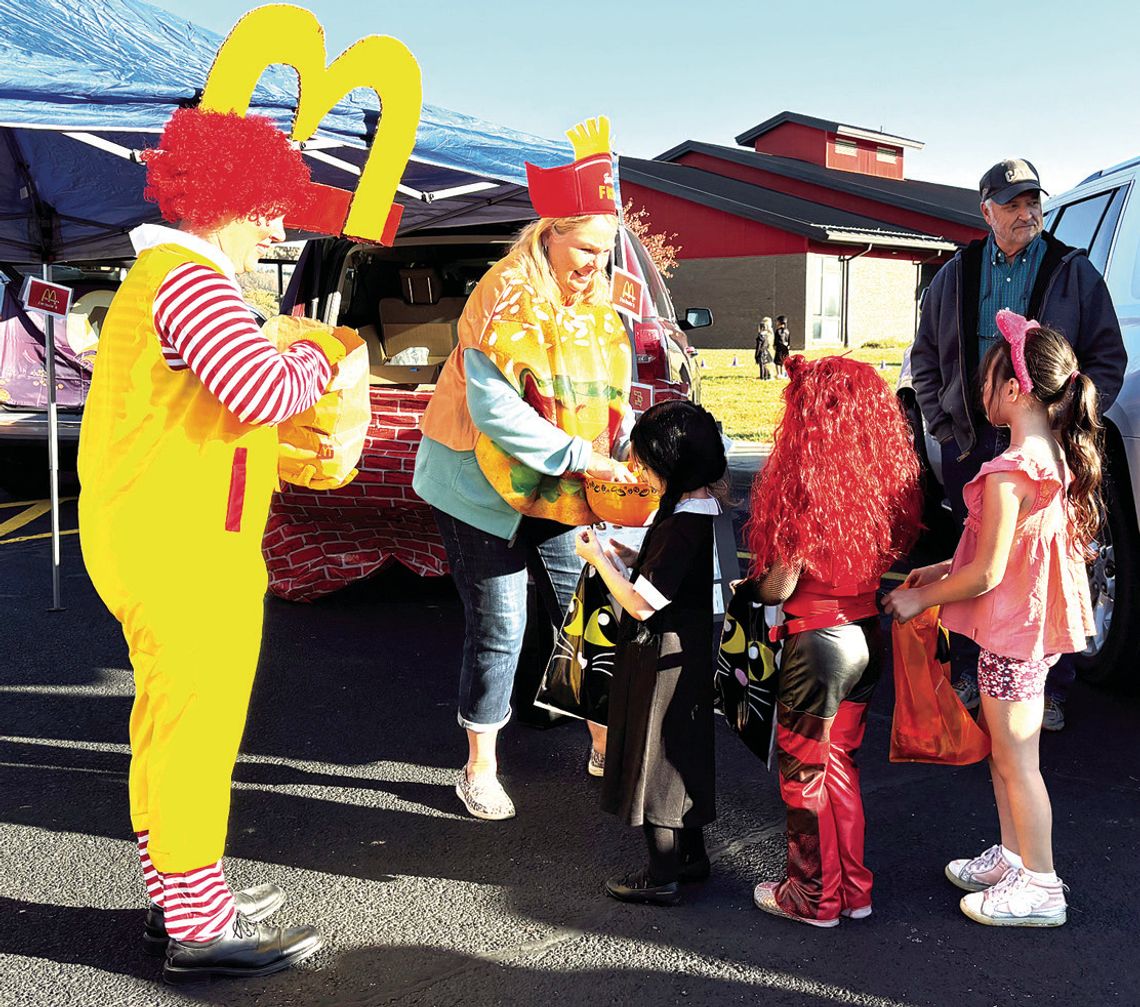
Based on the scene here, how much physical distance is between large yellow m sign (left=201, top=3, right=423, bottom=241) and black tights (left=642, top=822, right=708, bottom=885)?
67.0 inches

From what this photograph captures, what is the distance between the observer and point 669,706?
2.86m

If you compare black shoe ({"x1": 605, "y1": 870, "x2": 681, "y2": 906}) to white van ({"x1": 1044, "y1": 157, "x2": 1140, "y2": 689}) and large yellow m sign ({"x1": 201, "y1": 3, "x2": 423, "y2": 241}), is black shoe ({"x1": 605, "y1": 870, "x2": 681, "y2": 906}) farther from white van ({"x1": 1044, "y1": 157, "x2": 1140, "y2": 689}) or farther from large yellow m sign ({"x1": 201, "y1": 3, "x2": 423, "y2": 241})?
white van ({"x1": 1044, "y1": 157, "x2": 1140, "y2": 689})

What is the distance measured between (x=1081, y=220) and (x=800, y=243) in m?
25.8

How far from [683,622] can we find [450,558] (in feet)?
2.94

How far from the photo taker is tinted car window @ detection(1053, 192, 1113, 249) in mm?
5082

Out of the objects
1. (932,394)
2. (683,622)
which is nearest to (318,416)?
(683,622)

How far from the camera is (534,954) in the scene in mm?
2754

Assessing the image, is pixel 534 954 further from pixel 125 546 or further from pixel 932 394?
pixel 932 394

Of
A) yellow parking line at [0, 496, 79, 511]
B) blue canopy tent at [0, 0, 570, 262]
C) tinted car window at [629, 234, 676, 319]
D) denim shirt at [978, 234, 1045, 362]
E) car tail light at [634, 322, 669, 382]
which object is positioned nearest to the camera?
blue canopy tent at [0, 0, 570, 262]

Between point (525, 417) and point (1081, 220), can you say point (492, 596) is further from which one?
point (1081, 220)

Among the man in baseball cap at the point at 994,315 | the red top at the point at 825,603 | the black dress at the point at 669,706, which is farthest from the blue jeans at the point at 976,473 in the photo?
the black dress at the point at 669,706

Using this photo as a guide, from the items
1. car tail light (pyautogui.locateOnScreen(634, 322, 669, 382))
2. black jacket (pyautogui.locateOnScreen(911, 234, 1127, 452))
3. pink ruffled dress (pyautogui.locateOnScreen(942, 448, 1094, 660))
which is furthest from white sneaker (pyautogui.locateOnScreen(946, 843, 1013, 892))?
car tail light (pyautogui.locateOnScreen(634, 322, 669, 382))

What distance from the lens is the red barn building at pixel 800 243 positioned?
1198 inches

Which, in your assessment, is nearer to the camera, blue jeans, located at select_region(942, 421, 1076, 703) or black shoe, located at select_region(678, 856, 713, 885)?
black shoe, located at select_region(678, 856, 713, 885)
